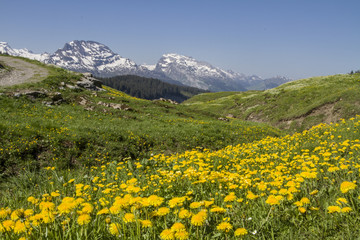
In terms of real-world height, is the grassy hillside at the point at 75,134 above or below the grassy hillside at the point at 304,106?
below

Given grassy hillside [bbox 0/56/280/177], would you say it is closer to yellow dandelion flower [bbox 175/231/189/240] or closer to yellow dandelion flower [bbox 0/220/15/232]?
yellow dandelion flower [bbox 0/220/15/232]

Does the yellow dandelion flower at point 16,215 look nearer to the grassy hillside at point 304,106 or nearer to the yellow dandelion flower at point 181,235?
the yellow dandelion flower at point 181,235

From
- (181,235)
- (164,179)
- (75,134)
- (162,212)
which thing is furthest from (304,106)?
(181,235)

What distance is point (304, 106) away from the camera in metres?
40.2

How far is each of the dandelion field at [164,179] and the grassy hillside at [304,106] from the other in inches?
525

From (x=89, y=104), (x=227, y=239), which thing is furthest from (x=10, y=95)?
(x=227, y=239)

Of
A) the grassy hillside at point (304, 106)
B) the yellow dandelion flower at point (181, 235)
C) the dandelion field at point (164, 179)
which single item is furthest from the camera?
the grassy hillside at point (304, 106)

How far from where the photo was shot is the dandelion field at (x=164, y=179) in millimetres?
2621

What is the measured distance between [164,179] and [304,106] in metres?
43.2

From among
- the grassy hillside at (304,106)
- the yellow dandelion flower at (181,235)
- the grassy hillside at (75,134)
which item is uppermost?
the grassy hillside at (304,106)

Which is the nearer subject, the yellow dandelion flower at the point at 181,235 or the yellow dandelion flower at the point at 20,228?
the yellow dandelion flower at the point at 181,235

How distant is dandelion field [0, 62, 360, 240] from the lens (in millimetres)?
2621

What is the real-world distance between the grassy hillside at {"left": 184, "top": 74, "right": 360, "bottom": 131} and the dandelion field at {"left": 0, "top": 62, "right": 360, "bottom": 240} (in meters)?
13.3

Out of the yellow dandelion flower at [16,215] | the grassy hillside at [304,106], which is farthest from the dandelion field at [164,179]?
the grassy hillside at [304,106]
